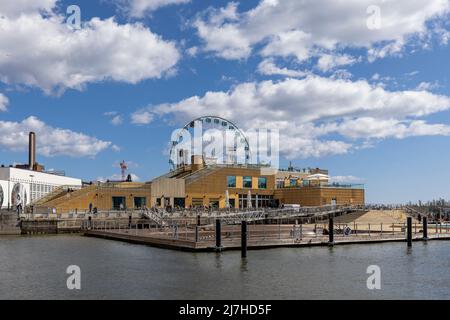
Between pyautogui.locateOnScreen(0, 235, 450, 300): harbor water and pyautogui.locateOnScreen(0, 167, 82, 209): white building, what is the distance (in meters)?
28.6

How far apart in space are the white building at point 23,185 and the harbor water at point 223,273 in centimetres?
2864

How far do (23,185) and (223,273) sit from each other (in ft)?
185

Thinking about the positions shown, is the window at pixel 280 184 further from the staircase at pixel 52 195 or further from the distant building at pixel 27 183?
the staircase at pixel 52 195

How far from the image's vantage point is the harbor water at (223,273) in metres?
25.5

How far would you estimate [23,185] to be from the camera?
3130 inches

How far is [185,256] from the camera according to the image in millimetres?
38688

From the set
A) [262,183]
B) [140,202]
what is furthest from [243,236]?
[262,183]

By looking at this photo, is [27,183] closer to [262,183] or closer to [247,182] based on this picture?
[247,182]

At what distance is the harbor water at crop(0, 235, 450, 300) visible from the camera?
83.6 feet

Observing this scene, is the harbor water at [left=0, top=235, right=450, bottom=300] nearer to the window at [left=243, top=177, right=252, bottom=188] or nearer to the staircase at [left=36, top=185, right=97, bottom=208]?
the staircase at [left=36, top=185, right=97, bottom=208]

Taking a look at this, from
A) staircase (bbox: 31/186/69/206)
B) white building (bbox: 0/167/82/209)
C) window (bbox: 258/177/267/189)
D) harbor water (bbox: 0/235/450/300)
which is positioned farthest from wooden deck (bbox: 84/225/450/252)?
window (bbox: 258/177/267/189)

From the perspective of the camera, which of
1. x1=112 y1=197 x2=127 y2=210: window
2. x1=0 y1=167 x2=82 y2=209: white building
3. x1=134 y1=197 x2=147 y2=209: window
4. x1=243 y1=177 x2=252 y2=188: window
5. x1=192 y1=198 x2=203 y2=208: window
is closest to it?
x1=0 y1=167 x2=82 y2=209: white building
